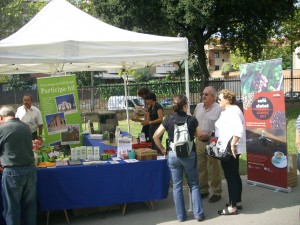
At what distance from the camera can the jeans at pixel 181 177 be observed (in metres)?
4.57

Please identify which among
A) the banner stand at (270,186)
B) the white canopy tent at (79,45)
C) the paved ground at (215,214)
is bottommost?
the paved ground at (215,214)

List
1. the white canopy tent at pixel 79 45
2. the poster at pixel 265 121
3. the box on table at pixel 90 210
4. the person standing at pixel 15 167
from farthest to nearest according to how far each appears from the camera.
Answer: the poster at pixel 265 121
the box on table at pixel 90 210
the white canopy tent at pixel 79 45
the person standing at pixel 15 167

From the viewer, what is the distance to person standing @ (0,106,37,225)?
12.9 feet

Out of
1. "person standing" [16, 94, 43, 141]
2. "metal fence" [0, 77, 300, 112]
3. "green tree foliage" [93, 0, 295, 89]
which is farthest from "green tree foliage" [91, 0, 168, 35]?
"person standing" [16, 94, 43, 141]

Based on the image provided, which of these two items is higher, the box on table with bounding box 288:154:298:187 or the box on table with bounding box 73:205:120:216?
the box on table with bounding box 288:154:298:187

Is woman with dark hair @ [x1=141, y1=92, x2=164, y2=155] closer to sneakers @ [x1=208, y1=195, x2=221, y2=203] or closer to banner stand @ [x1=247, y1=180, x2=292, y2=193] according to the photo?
sneakers @ [x1=208, y1=195, x2=221, y2=203]

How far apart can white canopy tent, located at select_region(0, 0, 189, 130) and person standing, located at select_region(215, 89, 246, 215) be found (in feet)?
3.83

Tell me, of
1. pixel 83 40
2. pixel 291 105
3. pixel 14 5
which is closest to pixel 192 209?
pixel 83 40

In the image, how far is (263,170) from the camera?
238 inches

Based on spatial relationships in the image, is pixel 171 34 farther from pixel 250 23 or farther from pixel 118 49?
pixel 118 49

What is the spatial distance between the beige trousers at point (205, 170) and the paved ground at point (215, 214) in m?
0.21

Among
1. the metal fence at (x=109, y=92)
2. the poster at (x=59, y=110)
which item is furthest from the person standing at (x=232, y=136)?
the metal fence at (x=109, y=92)

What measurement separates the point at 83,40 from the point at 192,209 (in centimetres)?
281

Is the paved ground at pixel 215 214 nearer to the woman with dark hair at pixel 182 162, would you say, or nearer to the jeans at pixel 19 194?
the woman with dark hair at pixel 182 162
